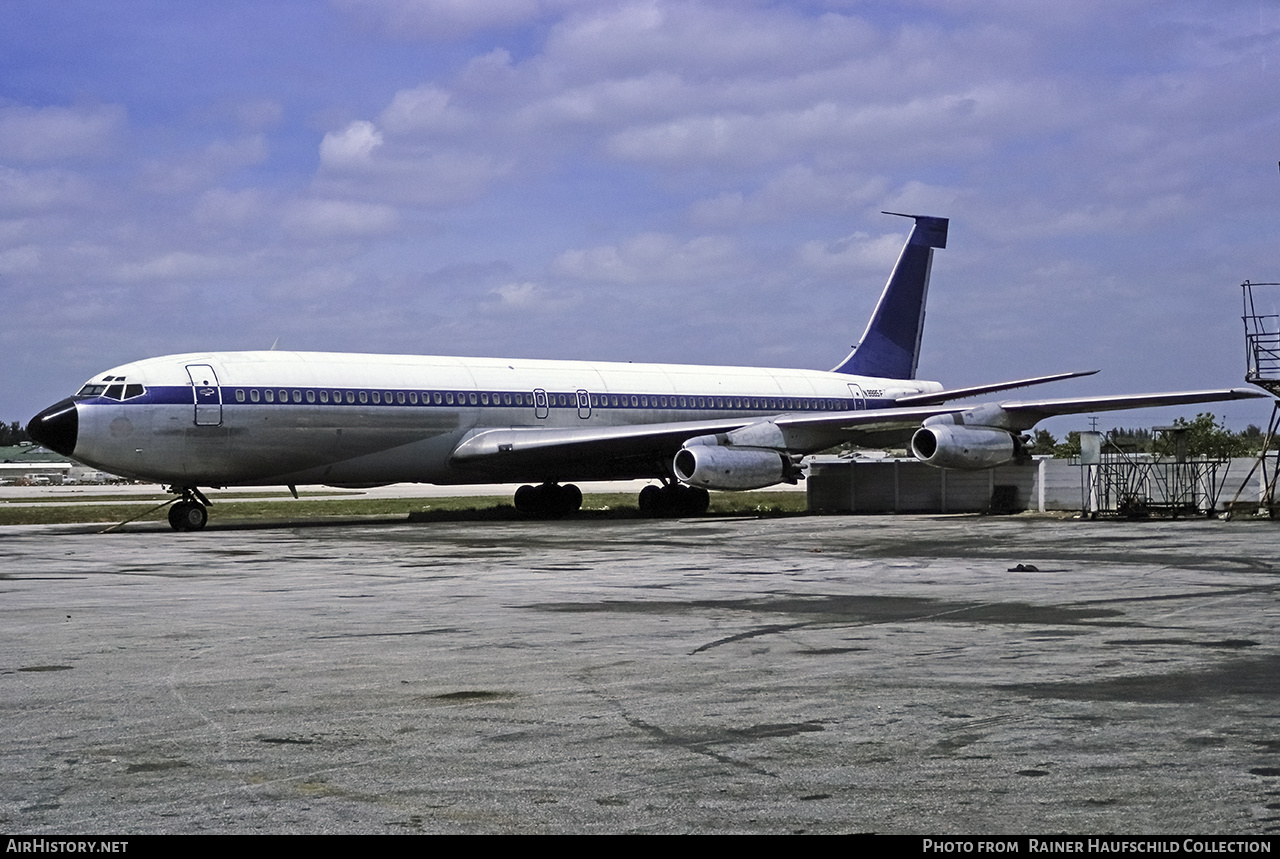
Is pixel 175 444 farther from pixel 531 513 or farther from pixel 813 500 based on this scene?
pixel 813 500

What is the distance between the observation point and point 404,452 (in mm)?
30547

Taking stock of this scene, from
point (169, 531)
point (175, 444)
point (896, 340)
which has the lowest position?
point (169, 531)

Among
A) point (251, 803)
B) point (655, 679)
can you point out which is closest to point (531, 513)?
point (655, 679)

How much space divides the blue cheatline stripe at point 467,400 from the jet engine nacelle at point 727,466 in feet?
13.2

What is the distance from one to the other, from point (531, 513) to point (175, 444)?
10.3 metres

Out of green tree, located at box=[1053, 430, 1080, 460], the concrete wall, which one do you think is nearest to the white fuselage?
the concrete wall

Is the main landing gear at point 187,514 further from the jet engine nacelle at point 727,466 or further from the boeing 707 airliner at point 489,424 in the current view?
the jet engine nacelle at point 727,466

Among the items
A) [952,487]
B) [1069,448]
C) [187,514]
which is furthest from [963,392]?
[1069,448]

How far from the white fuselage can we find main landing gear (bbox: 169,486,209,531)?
55 cm

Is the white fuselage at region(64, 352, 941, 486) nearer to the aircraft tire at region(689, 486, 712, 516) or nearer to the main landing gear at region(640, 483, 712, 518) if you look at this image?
the main landing gear at region(640, 483, 712, 518)

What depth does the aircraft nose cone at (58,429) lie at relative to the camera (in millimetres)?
26688

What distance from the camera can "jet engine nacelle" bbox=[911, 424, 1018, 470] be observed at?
101 ft

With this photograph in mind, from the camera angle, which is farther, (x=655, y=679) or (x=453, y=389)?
(x=453, y=389)

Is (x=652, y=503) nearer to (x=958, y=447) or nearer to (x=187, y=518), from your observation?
(x=958, y=447)
